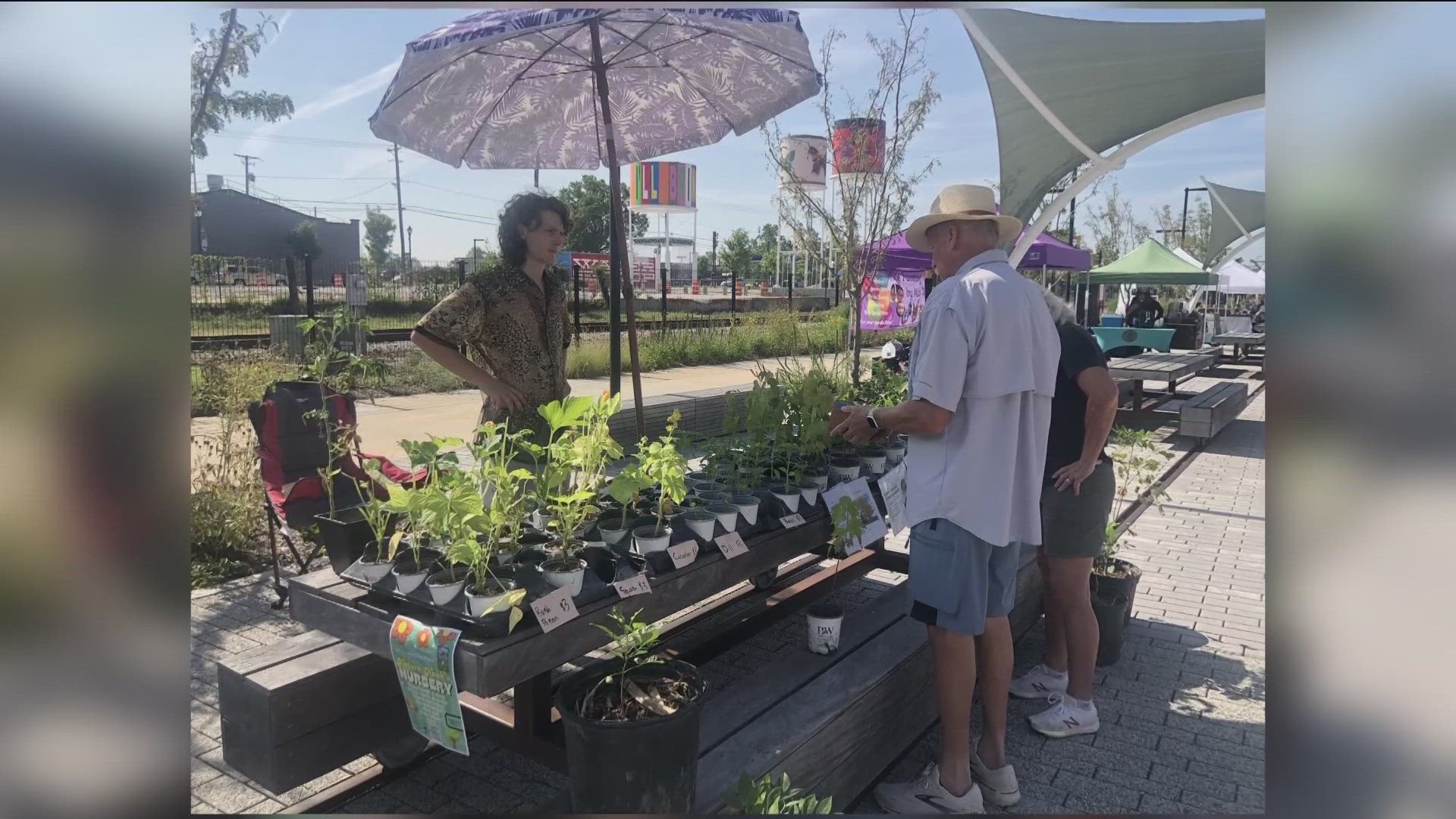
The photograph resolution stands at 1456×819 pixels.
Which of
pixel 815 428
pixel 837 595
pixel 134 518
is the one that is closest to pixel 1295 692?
pixel 134 518

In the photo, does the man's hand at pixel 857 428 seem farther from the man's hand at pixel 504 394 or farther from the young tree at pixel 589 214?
the young tree at pixel 589 214

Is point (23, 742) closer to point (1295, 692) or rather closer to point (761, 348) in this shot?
point (1295, 692)

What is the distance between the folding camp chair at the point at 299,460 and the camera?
143 inches

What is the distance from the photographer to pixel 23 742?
1086 millimetres

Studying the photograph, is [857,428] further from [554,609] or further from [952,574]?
[554,609]

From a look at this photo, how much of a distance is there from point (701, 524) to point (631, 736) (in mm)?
727

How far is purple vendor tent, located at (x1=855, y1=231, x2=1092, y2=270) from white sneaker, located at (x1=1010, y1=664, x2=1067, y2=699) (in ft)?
23.7

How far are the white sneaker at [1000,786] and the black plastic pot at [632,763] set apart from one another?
105 cm

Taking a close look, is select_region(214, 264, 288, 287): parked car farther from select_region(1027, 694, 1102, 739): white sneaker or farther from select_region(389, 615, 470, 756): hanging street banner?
select_region(1027, 694, 1102, 739): white sneaker

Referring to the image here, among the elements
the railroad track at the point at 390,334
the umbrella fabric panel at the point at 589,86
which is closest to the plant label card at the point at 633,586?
the umbrella fabric panel at the point at 589,86

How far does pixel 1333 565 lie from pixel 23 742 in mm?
1705

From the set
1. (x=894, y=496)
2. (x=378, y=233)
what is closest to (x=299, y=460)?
(x=894, y=496)

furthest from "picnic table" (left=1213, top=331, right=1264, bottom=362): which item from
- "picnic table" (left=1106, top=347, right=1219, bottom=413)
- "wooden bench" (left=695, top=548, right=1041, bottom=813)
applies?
"wooden bench" (left=695, top=548, right=1041, bottom=813)

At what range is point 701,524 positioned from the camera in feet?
7.89
